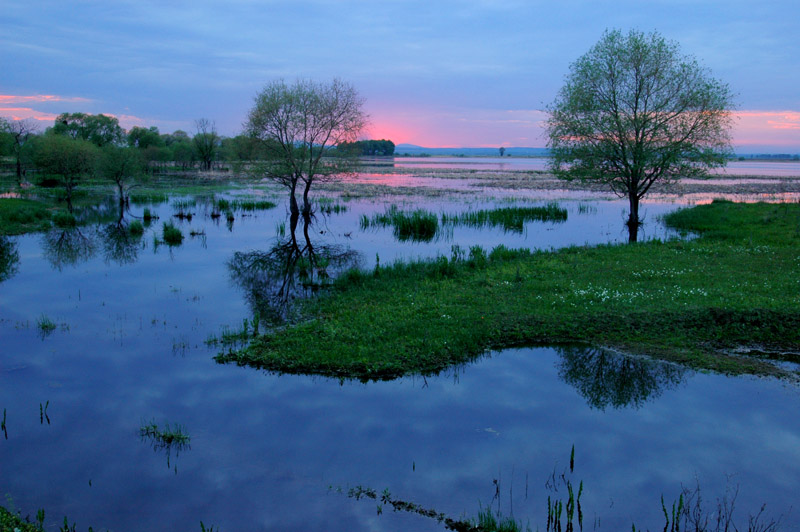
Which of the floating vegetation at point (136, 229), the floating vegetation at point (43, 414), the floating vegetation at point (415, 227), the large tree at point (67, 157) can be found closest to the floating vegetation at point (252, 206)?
the floating vegetation at point (136, 229)

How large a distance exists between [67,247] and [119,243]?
106 inches

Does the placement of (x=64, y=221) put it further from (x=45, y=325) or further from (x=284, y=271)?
(x=45, y=325)

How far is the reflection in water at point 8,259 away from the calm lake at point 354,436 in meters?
8.56

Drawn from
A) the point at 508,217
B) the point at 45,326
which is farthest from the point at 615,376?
the point at 508,217

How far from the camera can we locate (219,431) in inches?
396

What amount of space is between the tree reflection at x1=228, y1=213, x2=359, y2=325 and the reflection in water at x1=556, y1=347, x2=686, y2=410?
8712 millimetres

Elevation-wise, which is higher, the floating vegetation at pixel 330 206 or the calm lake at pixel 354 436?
the floating vegetation at pixel 330 206

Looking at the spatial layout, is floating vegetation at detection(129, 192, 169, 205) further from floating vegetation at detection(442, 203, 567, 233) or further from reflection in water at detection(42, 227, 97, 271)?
floating vegetation at detection(442, 203, 567, 233)

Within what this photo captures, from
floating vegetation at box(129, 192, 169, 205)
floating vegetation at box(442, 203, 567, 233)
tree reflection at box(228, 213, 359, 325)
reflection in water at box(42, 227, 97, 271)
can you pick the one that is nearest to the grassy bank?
tree reflection at box(228, 213, 359, 325)

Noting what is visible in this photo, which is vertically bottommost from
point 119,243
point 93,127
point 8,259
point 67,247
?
point 8,259

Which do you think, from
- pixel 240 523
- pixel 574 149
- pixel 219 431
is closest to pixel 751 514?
pixel 240 523

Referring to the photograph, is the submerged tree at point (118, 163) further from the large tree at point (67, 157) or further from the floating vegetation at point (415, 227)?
the floating vegetation at point (415, 227)

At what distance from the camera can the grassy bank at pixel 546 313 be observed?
13.0m

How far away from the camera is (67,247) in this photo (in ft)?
101
